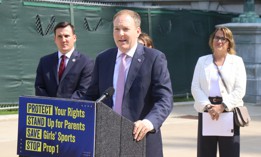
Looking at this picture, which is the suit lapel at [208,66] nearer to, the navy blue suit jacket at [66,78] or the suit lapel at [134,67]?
the navy blue suit jacket at [66,78]

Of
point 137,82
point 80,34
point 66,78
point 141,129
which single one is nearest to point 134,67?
point 137,82

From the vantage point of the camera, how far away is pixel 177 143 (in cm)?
1062

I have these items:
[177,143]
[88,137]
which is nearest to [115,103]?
[88,137]

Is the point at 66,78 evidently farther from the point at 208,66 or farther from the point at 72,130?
the point at 72,130

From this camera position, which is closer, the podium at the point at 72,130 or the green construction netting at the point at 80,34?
the podium at the point at 72,130

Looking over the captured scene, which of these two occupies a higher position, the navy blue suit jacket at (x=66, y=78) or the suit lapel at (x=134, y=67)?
the suit lapel at (x=134, y=67)

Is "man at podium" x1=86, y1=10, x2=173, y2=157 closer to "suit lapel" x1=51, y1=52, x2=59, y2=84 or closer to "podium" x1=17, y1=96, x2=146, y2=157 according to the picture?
"podium" x1=17, y1=96, x2=146, y2=157

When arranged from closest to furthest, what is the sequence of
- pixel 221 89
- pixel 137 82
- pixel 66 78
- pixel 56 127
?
pixel 56 127 < pixel 137 82 < pixel 66 78 < pixel 221 89

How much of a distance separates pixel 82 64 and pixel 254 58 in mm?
12241

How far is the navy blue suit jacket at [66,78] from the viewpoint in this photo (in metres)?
6.07

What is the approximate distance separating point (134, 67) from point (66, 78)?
185 centimetres

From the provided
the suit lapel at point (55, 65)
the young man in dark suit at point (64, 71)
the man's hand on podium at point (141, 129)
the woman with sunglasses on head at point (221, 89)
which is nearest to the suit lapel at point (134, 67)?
the man's hand on podium at point (141, 129)

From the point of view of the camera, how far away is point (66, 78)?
20.0 ft

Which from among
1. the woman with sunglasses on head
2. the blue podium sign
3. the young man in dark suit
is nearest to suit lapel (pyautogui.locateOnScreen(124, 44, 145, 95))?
the blue podium sign
